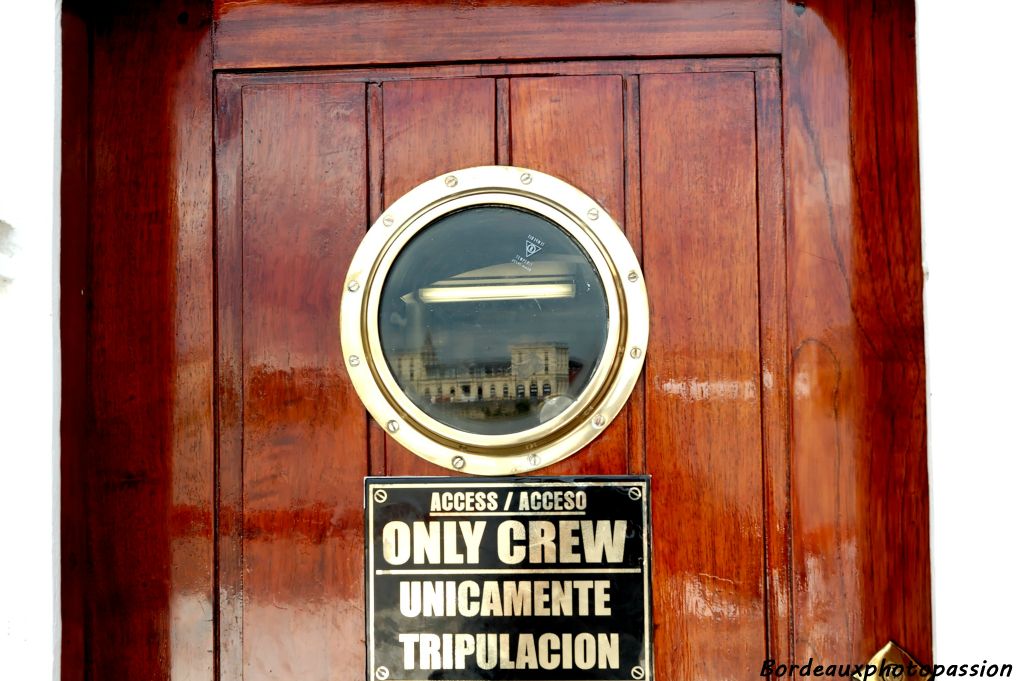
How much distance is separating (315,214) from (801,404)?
0.67 meters

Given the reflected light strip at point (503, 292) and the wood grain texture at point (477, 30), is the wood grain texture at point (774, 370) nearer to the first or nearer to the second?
the wood grain texture at point (477, 30)

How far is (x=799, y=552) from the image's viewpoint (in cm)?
112

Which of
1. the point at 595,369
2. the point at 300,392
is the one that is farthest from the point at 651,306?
the point at 300,392

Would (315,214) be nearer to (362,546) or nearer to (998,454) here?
(362,546)

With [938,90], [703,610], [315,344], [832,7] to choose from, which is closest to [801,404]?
[703,610]

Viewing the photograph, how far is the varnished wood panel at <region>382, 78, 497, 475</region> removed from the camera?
3.88 ft

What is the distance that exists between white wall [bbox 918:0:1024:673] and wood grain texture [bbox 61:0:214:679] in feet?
2.88

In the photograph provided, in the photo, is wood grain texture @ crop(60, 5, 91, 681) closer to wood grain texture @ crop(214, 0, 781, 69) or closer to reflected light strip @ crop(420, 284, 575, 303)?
wood grain texture @ crop(214, 0, 781, 69)

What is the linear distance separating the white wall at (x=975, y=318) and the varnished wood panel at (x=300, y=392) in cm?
69

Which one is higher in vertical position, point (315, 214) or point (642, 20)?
point (642, 20)

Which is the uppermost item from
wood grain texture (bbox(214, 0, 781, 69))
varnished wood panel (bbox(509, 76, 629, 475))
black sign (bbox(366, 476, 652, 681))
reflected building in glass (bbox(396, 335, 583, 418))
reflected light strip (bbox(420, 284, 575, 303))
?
wood grain texture (bbox(214, 0, 781, 69))

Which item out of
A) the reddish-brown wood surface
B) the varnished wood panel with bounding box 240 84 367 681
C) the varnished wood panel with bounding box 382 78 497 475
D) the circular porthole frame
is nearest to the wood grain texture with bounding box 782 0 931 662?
the reddish-brown wood surface

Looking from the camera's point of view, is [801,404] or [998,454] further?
[801,404]

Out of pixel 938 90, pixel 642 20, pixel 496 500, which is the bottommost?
pixel 496 500
